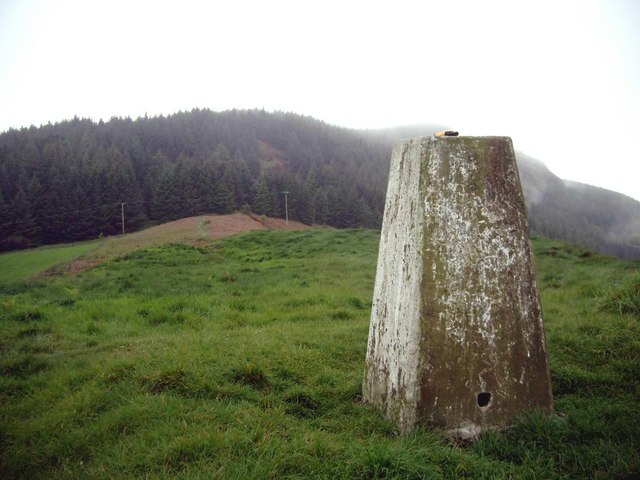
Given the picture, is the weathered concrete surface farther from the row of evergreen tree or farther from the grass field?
the row of evergreen tree

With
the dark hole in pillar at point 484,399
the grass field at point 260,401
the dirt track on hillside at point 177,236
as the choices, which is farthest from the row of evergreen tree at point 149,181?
the dark hole in pillar at point 484,399

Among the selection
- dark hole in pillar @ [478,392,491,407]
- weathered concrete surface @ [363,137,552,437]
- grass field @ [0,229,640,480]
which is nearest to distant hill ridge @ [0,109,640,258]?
grass field @ [0,229,640,480]

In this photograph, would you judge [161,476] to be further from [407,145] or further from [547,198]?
[547,198]

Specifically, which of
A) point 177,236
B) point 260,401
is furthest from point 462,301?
point 177,236

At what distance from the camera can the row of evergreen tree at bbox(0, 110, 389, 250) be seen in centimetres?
5734

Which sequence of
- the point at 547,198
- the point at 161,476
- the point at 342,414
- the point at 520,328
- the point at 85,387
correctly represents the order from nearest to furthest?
the point at 161,476
the point at 520,328
the point at 342,414
the point at 85,387
the point at 547,198

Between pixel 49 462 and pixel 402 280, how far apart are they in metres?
3.53

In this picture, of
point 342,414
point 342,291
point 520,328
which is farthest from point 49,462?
point 342,291

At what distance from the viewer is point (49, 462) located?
3645 millimetres

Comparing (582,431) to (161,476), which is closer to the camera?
(161,476)

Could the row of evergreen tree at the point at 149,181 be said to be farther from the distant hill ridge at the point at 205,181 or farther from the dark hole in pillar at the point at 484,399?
the dark hole in pillar at the point at 484,399

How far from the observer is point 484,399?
12.8 ft

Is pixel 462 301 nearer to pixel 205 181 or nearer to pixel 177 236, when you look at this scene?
pixel 177 236

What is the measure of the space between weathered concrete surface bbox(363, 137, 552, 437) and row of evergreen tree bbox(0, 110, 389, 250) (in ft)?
198
